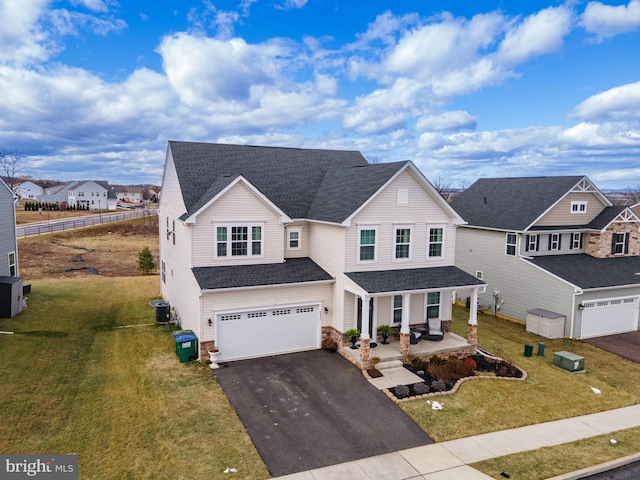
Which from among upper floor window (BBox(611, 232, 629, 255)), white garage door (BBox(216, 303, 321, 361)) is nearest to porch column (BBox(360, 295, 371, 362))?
white garage door (BBox(216, 303, 321, 361))

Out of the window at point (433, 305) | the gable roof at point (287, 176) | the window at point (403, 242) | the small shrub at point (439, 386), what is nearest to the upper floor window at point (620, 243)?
the window at point (433, 305)

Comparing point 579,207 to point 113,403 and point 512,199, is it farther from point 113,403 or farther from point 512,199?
point 113,403

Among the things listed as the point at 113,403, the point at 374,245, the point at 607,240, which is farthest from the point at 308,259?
the point at 607,240

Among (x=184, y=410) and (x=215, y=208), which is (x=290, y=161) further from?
(x=184, y=410)

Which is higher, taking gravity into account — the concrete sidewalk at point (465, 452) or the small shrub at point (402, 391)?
the small shrub at point (402, 391)

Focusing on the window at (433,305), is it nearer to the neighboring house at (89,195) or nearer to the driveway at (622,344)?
the driveway at (622,344)

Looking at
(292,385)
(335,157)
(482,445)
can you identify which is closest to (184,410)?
(292,385)
